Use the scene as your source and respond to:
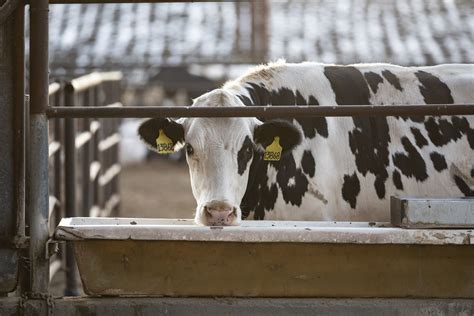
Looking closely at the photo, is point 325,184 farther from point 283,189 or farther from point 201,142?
point 201,142

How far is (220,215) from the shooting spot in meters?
3.88

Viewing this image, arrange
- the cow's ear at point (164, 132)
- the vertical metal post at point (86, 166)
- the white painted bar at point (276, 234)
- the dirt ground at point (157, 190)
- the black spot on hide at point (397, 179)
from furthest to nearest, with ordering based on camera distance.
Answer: the dirt ground at point (157, 190), the vertical metal post at point (86, 166), the black spot on hide at point (397, 179), the cow's ear at point (164, 132), the white painted bar at point (276, 234)

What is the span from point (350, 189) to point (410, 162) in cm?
34

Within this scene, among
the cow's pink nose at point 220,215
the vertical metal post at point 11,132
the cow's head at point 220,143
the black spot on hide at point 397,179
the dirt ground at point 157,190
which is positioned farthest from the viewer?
the dirt ground at point 157,190

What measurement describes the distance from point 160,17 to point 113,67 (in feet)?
9.13

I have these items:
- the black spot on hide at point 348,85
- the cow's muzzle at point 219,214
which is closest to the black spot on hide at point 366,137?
the black spot on hide at point 348,85

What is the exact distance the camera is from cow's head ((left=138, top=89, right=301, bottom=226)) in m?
4.12

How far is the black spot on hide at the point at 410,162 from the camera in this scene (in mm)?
4715

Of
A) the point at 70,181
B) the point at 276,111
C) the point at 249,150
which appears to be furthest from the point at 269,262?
the point at 70,181

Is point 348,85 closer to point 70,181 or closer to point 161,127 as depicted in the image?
point 161,127

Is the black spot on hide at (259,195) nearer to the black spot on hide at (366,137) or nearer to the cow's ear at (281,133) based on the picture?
the cow's ear at (281,133)

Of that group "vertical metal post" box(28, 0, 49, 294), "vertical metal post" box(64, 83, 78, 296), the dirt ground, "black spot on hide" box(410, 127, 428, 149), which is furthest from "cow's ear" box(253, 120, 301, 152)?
the dirt ground

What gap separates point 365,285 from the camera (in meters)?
3.13

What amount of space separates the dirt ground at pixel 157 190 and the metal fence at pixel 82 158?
815mm
